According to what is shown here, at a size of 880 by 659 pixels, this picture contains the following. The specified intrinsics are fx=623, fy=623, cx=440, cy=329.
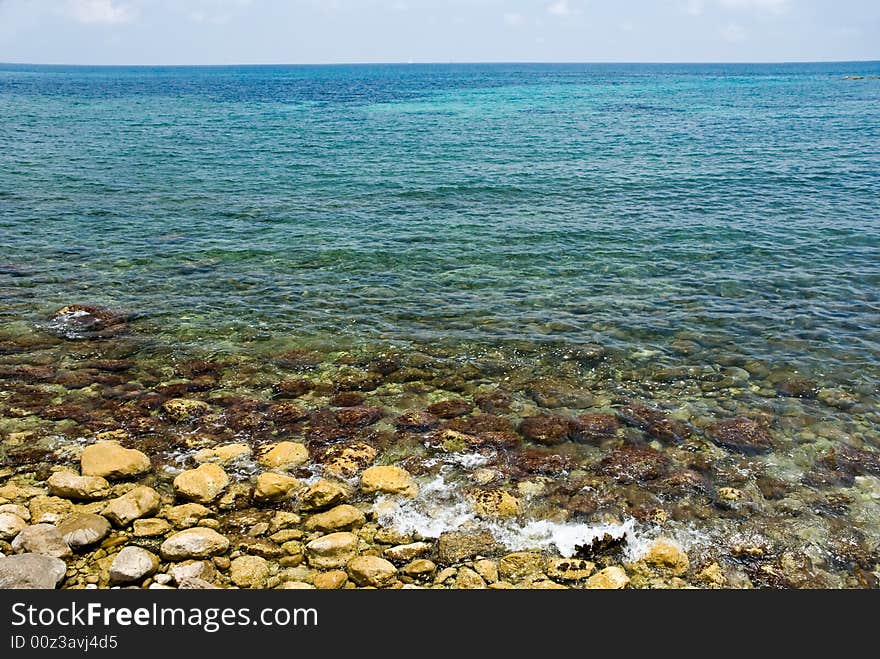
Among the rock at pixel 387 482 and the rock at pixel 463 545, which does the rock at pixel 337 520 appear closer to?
the rock at pixel 387 482

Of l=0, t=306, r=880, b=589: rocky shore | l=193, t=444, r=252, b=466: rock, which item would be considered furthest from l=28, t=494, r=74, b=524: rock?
l=193, t=444, r=252, b=466: rock

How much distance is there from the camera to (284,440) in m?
13.2

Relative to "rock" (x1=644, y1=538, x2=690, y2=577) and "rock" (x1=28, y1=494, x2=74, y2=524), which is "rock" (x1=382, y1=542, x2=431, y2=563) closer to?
"rock" (x1=644, y1=538, x2=690, y2=577)

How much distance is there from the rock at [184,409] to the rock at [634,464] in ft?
28.9

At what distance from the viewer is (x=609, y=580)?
9.36m

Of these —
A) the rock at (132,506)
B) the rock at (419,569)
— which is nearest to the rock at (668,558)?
the rock at (419,569)

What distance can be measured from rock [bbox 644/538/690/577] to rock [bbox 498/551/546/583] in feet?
5.68

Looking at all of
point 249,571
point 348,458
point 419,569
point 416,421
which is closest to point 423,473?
point 348,458

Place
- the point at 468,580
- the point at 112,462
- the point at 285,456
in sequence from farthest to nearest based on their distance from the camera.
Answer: the point at 285,456 < the point at 112,462 < the point at 468,580

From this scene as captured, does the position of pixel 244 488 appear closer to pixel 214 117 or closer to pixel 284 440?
pixel 284 440

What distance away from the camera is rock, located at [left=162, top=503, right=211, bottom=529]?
10.4 metres

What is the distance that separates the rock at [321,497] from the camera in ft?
35.8

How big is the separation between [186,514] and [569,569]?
6.44 meters

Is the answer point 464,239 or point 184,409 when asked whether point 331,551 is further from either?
point 464,239
